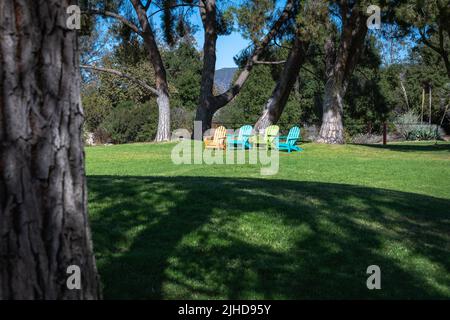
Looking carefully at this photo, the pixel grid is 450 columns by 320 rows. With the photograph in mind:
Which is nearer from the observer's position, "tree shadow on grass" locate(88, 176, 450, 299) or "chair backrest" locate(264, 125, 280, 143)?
"tree shadow on grass" locate(88, 176, 450, 299)

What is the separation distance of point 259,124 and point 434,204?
52.1 ft

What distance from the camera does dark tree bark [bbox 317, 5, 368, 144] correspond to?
20578 mm

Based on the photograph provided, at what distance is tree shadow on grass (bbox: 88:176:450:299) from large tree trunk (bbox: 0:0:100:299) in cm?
157

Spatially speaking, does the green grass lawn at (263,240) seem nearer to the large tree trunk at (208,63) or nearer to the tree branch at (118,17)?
the large tree trunk at (208,63)

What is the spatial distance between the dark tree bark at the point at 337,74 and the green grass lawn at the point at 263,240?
12.9 m

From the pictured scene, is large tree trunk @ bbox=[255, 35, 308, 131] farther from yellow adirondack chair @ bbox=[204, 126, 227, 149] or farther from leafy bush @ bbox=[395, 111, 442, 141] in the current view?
leafy bush @ bbox=[395, 111, 442, 141]

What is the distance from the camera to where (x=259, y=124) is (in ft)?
77.2

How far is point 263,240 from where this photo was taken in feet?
17.9

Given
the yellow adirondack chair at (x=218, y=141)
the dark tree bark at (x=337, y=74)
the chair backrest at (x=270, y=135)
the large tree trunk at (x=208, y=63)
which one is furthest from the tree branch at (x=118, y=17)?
the chair backrest at (x=270, y=135)

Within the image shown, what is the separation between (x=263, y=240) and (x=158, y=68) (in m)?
20.1

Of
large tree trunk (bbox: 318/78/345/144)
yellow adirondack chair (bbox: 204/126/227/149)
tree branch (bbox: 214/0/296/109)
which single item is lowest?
yellow adirondack chair (bbox: 204/126/227/149)

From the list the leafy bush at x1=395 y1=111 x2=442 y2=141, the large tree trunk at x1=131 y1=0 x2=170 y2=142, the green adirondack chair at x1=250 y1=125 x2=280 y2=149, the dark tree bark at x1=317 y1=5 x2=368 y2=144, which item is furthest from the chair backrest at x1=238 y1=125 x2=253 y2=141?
the leafy bush at x1=395 y1=111 x2=442 y2=141
